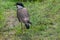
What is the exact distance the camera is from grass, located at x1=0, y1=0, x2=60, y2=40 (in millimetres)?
6785

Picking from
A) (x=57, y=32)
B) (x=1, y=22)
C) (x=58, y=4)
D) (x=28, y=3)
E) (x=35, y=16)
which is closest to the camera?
(x=57, y=32)

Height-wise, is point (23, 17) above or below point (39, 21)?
above

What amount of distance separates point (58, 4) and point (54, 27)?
219 cm

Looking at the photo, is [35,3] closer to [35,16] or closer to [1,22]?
[35,16]

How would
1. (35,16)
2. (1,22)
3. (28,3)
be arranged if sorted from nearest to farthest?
(1,22) → (35,16) → (28,3)

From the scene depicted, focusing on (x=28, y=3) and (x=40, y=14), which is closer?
(x=40, y=14)

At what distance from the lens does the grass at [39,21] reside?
6785 millimetres

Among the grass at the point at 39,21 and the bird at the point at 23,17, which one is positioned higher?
the bird at the point at 23,17

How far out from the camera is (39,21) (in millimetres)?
7801

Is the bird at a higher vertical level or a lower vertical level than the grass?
higher

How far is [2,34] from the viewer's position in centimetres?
712

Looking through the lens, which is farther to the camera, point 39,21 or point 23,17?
point 39,21

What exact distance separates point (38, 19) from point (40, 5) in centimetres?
170

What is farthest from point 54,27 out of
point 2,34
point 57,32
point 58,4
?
point 58,4
